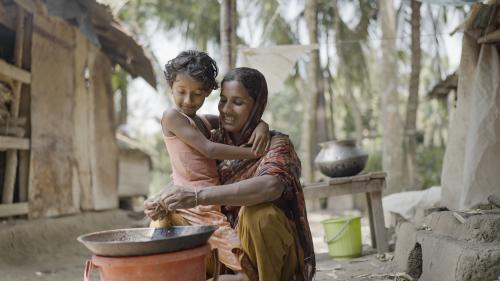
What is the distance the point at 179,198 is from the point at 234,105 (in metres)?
0.66

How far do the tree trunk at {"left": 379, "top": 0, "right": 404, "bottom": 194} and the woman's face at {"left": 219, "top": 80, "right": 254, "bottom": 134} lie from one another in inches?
255

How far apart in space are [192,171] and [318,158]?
3032 millimetres

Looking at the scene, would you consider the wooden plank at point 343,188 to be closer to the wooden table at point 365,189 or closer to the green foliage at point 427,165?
the wooden table at point 365,189

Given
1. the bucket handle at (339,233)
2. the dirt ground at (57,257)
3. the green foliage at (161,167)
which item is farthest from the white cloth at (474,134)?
the green foliage at (161,167)

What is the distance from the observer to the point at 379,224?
204 inches

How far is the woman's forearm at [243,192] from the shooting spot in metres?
2.37

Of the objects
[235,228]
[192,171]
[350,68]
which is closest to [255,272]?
[235,228]

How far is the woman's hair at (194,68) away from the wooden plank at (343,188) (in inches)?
107

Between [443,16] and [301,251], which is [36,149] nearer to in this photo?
[301,251]

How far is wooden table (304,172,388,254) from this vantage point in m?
5.16

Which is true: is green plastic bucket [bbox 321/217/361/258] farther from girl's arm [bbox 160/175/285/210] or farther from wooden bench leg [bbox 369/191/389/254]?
girl's arm [bbox 160/175/285/210]

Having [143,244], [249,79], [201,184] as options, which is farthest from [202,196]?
[249,79]

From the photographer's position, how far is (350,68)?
16.8m

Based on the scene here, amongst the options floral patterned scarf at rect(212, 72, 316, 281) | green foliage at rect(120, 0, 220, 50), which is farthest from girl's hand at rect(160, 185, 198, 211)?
green foliage at rect(120, 0, 220, 50)
